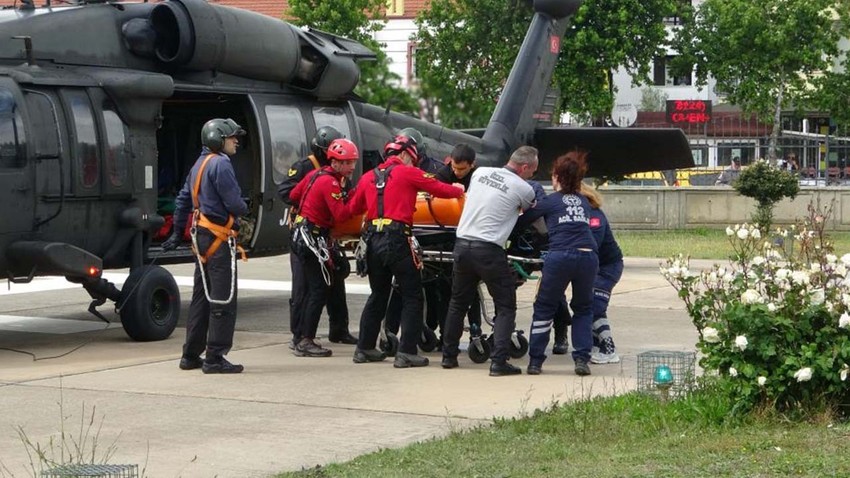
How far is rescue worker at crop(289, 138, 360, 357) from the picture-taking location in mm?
11047

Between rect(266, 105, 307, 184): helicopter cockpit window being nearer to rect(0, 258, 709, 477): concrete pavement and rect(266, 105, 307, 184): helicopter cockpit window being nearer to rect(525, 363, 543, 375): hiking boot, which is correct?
rect(0, 258, 709, 477): concrete pavement

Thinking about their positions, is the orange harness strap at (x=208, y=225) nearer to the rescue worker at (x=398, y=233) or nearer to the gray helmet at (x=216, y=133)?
the gray helmet at (x=216, y=133)

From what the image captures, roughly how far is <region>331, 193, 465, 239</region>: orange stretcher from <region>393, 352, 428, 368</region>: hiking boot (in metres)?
1.18

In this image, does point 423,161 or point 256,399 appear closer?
point 256,399

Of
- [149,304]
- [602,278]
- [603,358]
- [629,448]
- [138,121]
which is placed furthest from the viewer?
[138,121]

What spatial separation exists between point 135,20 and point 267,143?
6.04ft

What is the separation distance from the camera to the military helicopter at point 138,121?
451 inches

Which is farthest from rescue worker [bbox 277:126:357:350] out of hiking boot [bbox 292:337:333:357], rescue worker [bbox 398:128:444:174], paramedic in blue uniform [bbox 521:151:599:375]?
paramedic in blue uniform [bbox 521:151:599:375]

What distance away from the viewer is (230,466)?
23.3ft

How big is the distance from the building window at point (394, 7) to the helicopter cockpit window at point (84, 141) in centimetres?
591

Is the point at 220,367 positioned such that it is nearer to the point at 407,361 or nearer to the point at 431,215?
the point at 407,361

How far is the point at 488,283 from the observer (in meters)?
10.1

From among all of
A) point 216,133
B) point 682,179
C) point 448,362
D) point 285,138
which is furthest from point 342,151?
point 682,179

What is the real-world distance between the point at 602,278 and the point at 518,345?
903 mm
